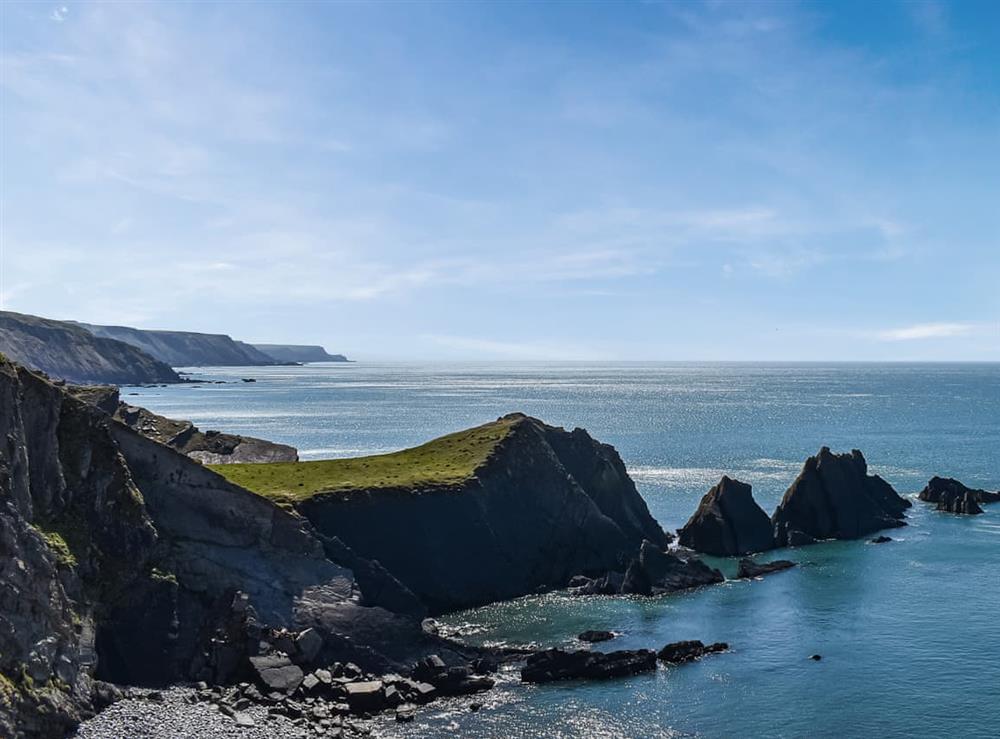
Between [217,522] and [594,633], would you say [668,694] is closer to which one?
[594,633]

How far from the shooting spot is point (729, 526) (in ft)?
306

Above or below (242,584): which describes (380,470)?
above

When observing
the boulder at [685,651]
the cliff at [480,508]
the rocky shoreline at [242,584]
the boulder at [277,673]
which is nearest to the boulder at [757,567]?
the rocky shoreline at [242,584]

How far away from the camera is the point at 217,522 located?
6109 centimetres

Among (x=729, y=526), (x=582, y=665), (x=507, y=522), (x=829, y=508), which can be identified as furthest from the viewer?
(x=829, y=508)

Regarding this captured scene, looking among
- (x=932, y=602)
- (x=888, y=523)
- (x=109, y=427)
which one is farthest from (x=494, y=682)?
(x=888, y=523)

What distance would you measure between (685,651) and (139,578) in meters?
37.9

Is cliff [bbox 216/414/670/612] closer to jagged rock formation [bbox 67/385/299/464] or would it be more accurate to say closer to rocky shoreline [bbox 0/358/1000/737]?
rocky shoreline [bbox 0/358/1000/737]

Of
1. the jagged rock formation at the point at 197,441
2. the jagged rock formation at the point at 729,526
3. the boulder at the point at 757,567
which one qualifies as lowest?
the boulder at the point at 757,567

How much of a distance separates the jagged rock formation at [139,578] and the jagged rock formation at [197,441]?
50254 millimetres

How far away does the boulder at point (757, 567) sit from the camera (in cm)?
8112

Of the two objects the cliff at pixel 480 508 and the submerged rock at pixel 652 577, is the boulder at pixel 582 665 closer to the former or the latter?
the cliff at pixel 480 508

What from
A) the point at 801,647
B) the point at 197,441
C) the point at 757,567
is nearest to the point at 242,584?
the point at 801,647

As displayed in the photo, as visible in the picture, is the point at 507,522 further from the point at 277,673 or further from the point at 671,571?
the point at 277,673
